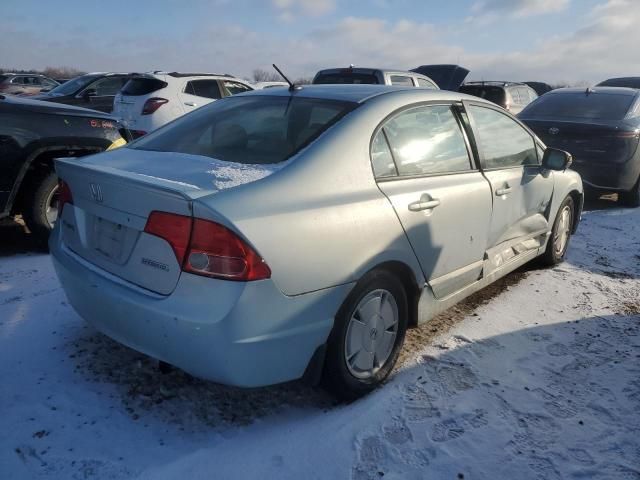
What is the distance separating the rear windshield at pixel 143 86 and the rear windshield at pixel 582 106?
19.2ft

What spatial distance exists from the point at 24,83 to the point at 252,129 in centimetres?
2391

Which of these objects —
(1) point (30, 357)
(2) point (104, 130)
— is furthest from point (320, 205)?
(2) point (104, 130)

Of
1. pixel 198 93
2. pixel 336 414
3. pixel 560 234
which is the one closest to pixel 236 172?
pixel 336 414

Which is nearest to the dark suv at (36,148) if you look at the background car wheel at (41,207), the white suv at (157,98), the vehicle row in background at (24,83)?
the background car wheel at (41,207)

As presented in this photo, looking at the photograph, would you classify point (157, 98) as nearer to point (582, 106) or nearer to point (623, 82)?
point (582, 106)

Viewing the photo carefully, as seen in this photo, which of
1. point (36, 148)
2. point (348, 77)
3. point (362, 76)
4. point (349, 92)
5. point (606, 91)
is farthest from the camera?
point (348, 77)

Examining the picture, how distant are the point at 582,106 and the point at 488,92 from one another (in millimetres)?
5154

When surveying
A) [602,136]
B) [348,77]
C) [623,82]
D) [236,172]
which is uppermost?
[348,77]

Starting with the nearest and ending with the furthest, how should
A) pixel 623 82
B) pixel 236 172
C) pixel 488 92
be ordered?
1. pixel 236 172
2. pixel 488 92
3. pixel 623 82

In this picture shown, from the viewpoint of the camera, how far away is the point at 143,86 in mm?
9086

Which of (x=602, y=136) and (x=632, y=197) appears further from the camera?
(x=632, y=197)

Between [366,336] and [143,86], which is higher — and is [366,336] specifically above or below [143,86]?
below

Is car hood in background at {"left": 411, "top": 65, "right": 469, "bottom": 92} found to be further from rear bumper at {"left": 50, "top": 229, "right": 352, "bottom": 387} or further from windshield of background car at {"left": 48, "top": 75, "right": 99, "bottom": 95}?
rear bumper at {"left": 50, "top": 229, "right": 352, "bottom": 387}

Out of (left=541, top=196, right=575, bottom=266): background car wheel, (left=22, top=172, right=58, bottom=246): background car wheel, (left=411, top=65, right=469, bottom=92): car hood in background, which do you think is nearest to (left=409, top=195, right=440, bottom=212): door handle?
(left=541, top=196, right=575, bottom=266): background car wheel
